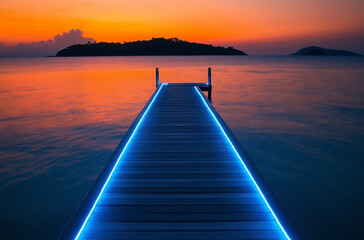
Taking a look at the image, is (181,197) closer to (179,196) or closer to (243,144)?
(179,196)

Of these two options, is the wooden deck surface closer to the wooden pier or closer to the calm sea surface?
the wooden pier

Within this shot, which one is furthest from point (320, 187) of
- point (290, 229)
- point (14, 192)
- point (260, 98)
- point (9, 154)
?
point (260, 98)

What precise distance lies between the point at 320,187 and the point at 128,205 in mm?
4657

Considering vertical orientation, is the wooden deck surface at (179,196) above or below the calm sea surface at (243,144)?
above

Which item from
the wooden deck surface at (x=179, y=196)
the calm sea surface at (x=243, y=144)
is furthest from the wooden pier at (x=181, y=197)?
the calm sea surface at (x=243, y=144)

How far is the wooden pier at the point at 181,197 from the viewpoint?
2.59 meters

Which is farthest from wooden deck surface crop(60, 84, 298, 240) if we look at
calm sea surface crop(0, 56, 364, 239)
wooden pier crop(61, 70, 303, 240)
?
calm sea surface crop(0, 56, 364, 239)

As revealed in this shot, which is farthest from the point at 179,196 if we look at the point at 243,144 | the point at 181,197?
the point at 243,144

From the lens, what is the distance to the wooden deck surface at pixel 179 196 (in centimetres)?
261

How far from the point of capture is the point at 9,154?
7723 millimetres

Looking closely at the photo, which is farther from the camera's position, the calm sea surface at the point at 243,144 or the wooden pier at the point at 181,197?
the calm sea surface at the point at 243,144

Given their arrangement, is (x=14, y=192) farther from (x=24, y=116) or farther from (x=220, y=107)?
(x=220, y=107)

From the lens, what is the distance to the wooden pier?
102 inches

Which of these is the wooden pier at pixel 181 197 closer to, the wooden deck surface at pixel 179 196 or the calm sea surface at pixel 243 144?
the wooden deck surface at pixel 179 196
